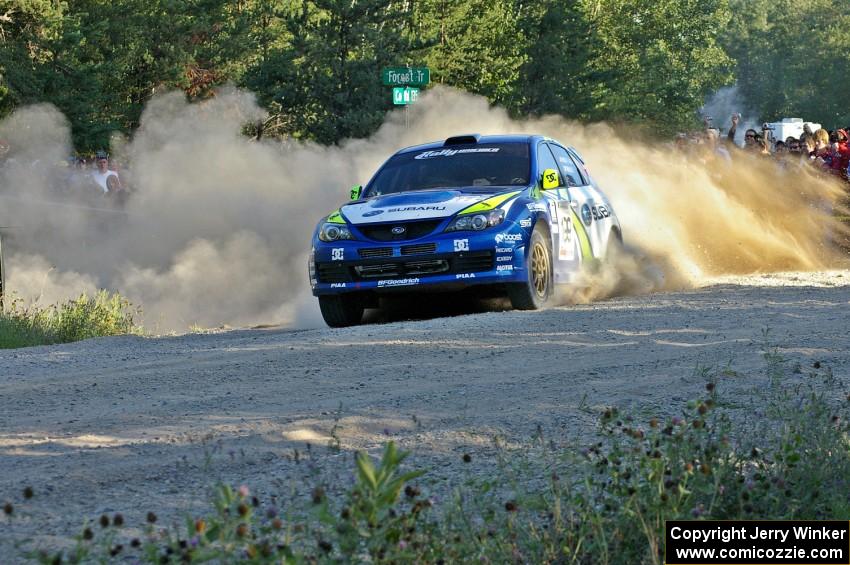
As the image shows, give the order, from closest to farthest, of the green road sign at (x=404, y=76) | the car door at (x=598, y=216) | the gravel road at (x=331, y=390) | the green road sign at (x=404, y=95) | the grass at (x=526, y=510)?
the grass at (x=526, y=510), the gravel road at (x=331, y=390), the car door at (x=598, y=216), the green road sign at (x=404, y=76), the green road sign at (x=404, y=95)

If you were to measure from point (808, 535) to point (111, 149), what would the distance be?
30.6 meters

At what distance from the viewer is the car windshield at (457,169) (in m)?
13.4

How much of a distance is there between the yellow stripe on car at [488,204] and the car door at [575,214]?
997 mm

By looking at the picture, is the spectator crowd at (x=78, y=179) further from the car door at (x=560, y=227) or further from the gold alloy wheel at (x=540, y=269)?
the gold alloy wheel at (x=540, y=269)

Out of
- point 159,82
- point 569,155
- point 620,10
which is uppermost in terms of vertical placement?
point 620,10

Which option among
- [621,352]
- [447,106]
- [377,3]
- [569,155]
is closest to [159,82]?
[377,3]

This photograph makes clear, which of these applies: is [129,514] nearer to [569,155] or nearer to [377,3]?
[569,155]

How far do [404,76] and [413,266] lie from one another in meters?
8.95

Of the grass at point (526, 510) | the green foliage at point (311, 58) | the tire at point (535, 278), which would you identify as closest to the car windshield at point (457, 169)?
the tire at point (535, 278)

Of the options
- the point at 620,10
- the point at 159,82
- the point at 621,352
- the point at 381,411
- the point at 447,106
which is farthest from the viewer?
the point at 620,10

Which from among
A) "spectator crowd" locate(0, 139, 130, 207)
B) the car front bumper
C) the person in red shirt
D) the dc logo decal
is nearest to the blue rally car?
the car front bumper

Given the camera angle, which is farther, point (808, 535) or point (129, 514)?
point (129, 514)

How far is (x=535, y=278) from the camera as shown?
12625mm

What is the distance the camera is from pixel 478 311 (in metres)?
13.6
